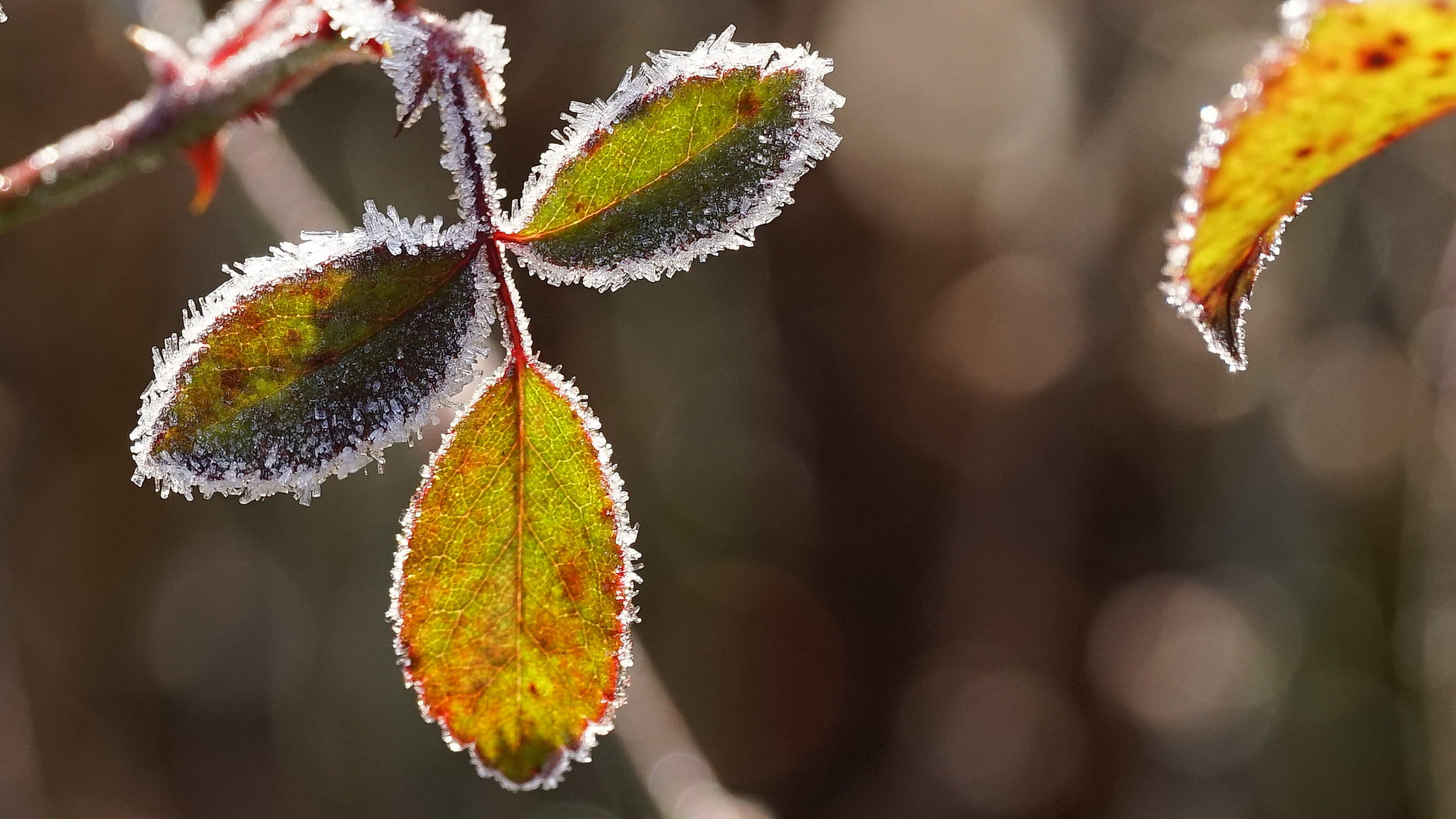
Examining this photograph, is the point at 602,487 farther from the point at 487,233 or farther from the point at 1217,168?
the point at 1217,168

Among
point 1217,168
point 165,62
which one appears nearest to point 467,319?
point 165,62

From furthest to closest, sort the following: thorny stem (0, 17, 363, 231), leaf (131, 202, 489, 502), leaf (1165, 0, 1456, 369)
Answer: leaf (131, 202, 489, 502) → thorny stem (0, 17, 363, 231) → leaf (1165, 0, 1456, 369)

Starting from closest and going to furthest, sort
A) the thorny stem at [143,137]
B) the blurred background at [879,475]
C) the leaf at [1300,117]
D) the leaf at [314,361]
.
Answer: the leaf at [1300,117] < the thorny stem at [143,137] < the leaf at [314,361] < the blurred background at [879,475]

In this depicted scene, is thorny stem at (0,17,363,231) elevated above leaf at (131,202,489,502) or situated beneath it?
elevated above

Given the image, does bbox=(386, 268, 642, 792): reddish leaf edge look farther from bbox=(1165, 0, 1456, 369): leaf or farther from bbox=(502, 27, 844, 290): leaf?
bbox=(1165, 0, 1456, 369): leaf

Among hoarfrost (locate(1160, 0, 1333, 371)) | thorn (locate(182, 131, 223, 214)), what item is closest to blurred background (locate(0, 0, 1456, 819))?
thorn (locate(182, 131, 223, 214))

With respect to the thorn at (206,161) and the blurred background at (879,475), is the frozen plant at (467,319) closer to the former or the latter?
the thorn at (206,161)

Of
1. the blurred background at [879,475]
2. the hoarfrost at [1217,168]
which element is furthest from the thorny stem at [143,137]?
the blurred background at [879,475]
